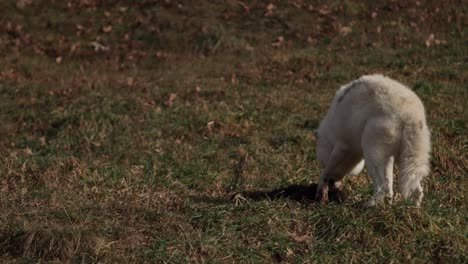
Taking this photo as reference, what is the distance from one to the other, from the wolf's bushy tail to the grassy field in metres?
0.28

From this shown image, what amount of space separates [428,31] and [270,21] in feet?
13.4

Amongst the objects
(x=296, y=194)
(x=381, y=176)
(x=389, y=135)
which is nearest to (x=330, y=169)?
(x=296, y=194)

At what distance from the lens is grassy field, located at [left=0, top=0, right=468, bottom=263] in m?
6.45

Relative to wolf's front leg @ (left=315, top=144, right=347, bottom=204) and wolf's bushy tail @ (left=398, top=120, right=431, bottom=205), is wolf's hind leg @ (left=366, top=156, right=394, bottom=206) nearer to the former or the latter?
wolf's bushy tail @ (left=398, top=120, right=431, bottom=205)

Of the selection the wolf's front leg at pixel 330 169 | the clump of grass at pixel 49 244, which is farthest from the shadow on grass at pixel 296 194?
the clump of grass at pixel 49 244

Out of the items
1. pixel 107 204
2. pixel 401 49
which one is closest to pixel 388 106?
pixel 107 204

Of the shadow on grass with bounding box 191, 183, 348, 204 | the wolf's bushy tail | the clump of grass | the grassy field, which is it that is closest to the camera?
the clump of grass

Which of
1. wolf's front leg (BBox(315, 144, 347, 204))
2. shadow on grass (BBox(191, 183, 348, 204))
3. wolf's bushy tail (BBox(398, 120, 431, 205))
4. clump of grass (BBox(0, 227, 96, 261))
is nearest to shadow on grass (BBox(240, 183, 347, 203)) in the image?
shadow on grass (BBox(191, 183, 348, 204))

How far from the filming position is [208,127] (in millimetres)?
12133

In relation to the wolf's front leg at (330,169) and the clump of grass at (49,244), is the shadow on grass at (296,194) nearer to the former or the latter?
the wolf's front leg at (330,169)

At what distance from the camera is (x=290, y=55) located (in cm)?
1727

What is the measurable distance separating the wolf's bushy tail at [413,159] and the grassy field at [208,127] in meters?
0.28

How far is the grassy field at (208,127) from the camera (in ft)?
21.2

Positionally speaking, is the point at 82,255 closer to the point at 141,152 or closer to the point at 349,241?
the point at 349,241
